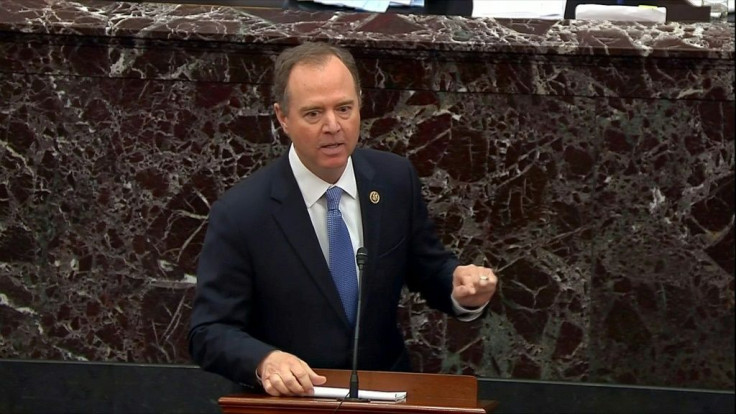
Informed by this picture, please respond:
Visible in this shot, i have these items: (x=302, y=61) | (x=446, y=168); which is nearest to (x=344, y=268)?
(x=302, y=61)

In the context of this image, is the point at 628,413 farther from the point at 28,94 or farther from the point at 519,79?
the point at 28,94

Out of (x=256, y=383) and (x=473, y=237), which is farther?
(x=473, y=237)

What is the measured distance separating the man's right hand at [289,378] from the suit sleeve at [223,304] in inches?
5.9

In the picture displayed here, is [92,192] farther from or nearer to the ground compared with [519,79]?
nearer to the ground

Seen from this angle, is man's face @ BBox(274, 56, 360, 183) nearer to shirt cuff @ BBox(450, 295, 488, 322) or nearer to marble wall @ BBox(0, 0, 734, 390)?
shirt cuff @ BBox(450, 295, 488, 322)

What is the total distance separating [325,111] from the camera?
11.5 feet

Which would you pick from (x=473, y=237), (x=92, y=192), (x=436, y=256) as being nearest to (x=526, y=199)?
(x=473, y=237)

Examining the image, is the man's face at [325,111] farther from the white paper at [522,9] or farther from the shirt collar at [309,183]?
the white paper at [522,9]

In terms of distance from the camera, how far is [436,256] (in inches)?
146

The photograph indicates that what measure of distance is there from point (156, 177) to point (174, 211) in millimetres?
112

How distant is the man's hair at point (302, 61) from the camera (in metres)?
3.55

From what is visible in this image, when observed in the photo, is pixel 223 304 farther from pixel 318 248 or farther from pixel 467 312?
pixel 467 312

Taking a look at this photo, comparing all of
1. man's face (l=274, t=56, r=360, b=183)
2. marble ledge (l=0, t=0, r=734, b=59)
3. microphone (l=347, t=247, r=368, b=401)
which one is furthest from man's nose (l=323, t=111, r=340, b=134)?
marble ledge (l=0, t=0, r=734, b=59)

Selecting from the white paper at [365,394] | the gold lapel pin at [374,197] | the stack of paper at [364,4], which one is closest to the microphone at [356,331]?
the white paper at [365,394]
